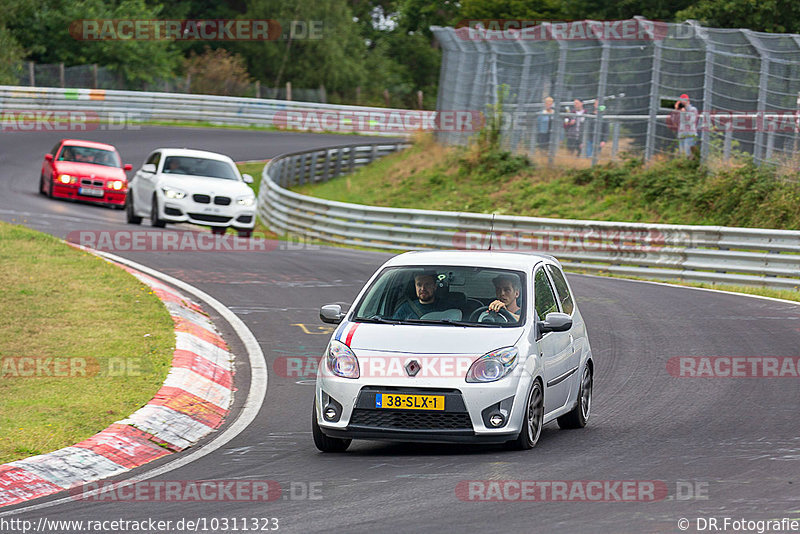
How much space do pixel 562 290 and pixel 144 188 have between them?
54.2 ft

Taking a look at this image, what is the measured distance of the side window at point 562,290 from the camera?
33.2ft

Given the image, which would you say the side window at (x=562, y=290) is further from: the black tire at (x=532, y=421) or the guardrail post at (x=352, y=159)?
the guardrail post at (x=352, y=159)

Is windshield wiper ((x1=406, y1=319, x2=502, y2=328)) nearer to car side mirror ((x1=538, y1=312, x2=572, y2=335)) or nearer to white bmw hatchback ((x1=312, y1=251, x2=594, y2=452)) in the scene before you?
white bmw hatchback ((x1=312, y1=251, x2=594, y2=452))

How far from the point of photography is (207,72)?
63.8 meters

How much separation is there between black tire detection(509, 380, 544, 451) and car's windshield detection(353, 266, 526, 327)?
58 cm

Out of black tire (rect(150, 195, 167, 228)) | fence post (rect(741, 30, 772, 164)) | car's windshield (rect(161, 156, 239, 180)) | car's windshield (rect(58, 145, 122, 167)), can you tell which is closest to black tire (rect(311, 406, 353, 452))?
black tire (rect(150, 195, 167, 228))

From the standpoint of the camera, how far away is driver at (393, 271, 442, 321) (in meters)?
9.25

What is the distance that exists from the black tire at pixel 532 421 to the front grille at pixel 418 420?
17.7 inches

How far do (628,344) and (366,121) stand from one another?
4299 cm

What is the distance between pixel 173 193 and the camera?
80.2 feet

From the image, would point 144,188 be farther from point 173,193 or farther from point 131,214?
point 173,193

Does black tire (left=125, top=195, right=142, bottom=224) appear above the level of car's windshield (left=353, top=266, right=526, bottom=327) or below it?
below

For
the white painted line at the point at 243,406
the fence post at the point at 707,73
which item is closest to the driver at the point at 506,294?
the white painted line at the point at 243,406

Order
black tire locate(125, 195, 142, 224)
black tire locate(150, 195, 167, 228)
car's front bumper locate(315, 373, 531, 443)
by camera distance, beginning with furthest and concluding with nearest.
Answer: black tire locate(125, 195, 142, 224) < black tire locate(150, 195, 167, 228) < car's front bumper locate(315, 373, 531, 443)
